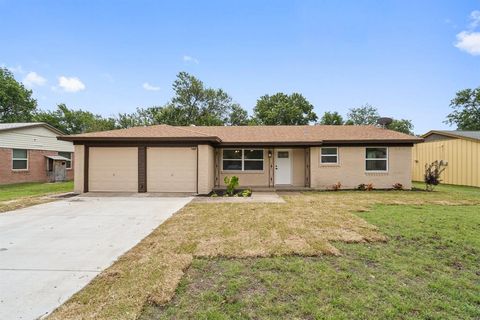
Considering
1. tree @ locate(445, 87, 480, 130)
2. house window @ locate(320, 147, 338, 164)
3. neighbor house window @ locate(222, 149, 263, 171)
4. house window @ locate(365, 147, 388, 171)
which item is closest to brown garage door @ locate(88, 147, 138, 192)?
neighbor house window @ locate(222, 149, 263, 171)

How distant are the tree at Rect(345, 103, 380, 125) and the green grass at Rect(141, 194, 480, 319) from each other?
46200mm

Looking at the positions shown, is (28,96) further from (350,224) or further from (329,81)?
(350,224)

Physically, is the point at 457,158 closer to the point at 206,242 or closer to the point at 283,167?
the point at 283,167

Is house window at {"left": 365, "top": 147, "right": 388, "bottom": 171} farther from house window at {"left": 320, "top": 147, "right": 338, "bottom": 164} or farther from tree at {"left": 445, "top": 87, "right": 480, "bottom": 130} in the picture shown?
tree at {"left": 445, "top": 87, "right": 480, "bottom": 130}

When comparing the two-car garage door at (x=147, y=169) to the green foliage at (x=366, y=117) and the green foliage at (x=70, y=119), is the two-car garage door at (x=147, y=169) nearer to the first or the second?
the green foliage at (x=70, y=119)

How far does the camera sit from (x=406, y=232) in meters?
5.70

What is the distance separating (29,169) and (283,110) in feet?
86.8

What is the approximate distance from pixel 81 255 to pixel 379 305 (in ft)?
14.3

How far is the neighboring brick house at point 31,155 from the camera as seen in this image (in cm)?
1681

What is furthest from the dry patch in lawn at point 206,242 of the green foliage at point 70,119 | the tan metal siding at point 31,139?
the green foliage at point 70,119

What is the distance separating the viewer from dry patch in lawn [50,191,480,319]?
2969mm

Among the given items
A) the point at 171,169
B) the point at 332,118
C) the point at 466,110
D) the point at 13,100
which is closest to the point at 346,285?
the point at 171,169

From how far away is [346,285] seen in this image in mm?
3332

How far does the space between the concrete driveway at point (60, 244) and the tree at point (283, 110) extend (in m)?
27.0
